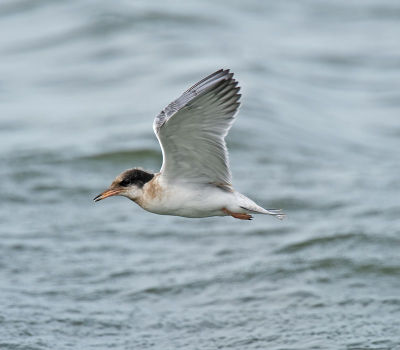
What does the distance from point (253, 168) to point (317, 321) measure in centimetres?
564

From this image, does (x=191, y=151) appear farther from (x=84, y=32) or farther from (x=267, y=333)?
(x=84, y=32)

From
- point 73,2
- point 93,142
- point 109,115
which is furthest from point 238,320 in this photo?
point 73,2

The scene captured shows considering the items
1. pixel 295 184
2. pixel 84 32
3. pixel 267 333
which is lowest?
pixel 267 333

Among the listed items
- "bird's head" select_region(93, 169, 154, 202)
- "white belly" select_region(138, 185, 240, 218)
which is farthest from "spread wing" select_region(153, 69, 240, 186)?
"bird's head" select_region(93, 169, 154, 202)

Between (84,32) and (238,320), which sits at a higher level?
(84,32)

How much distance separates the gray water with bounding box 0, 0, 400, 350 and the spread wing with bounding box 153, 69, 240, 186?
Result: 2.94 m

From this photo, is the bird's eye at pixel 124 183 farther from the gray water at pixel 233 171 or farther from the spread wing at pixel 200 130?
the gray water at pixel 233 171

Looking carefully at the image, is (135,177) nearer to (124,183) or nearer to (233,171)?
(124,183)

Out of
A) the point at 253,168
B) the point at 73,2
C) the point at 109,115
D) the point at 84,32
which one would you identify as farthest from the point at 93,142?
the point at 73,2

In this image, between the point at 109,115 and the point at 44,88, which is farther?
the point at 44,88

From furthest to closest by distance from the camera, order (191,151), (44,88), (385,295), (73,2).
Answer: (73,2)
(44,88)
(385,295)
(191,151)

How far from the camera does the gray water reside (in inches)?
422

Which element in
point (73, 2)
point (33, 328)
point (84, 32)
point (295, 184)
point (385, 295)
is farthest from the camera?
point (73, 2)

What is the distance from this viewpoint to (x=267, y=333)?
10320 millimetres
